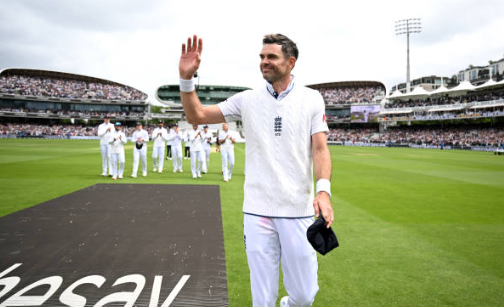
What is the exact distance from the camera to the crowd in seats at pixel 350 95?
84700 mm

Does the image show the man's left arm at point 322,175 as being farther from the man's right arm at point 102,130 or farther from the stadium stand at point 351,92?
the stadium stand at point 351,92

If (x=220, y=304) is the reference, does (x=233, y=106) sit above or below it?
above

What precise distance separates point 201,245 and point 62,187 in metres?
7.73

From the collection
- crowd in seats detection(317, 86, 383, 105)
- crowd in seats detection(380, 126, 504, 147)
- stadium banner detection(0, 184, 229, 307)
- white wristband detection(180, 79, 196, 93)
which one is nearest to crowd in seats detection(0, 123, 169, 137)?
crowd in seats detection(317, 86, 383, 105)

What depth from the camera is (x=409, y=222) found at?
22.6ft

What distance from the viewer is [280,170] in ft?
8.03

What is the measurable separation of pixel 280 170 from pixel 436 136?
61.7 meters

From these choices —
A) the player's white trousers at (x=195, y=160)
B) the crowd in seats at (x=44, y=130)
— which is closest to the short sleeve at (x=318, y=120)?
the player's white trousers at (x=195, y=160)

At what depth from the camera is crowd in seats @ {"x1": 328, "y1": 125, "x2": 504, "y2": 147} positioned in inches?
1825

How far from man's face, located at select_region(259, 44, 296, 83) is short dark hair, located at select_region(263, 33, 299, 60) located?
33 millimetres

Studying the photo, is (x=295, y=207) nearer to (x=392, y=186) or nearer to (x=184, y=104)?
(x=184, y=104)

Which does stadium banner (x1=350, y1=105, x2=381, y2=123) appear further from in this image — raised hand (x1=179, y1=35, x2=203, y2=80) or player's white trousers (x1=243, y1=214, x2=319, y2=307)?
raised hand (x1=179, y1=35, x2=203, y2=80)

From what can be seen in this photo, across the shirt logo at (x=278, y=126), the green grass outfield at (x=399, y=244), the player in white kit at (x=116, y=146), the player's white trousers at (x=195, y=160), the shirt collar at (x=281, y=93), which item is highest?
the shirt collar at (x=281, y=93)

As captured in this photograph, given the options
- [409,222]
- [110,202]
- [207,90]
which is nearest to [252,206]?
[409,222]
